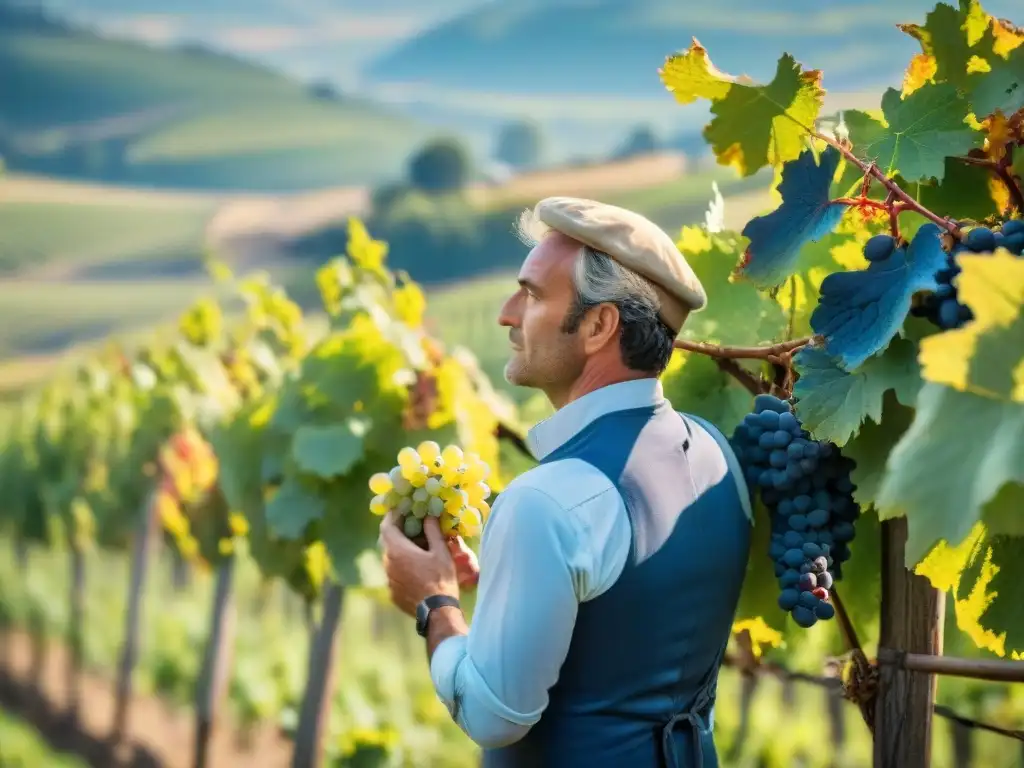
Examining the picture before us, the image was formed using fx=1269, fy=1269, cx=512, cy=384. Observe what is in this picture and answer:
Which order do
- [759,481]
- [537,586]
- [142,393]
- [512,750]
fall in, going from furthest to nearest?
[142,393] → [759,481] → [512,750] → [537,586]

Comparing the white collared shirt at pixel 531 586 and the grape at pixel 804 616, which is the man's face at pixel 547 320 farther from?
the grape at pixel 804 616

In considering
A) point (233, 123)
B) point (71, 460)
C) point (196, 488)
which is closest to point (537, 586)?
point (196, 488)

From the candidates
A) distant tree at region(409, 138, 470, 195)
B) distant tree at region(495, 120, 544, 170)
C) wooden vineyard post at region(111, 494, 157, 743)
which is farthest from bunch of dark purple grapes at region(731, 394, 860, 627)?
distant tree at region(495, 120, 544, 170)

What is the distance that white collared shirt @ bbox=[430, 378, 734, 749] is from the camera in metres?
1.25

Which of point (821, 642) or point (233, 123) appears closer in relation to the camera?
point (821, 642)

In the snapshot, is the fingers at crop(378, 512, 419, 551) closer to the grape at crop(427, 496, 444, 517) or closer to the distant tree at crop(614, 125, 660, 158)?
the grape at crop(427, 496, 444, 517)

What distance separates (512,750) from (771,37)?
1652 inches

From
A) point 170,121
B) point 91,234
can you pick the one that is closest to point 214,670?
point 91,234

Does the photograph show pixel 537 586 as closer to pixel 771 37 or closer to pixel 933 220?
pixel 933 220

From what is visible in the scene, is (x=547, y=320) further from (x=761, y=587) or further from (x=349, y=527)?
(x=349, y=527)

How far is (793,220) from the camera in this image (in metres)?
1.40

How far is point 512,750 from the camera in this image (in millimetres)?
1387

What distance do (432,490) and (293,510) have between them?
172cm

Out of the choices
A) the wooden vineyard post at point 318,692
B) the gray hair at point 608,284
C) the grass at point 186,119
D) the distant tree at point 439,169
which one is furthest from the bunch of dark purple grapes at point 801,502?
the grass at point 186,119
